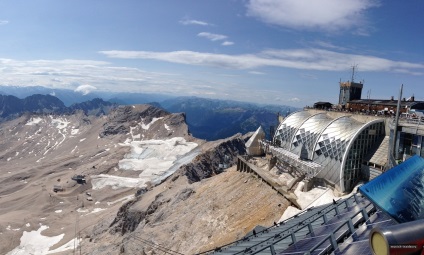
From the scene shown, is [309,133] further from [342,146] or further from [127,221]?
[127,221]

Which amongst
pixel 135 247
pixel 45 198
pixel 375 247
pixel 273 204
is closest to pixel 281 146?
pixel 273 204

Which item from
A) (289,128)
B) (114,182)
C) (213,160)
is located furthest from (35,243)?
(289,128)

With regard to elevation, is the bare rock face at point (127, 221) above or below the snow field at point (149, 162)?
above

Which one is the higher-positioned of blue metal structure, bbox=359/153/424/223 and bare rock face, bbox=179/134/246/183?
blue metal structure, bbox=359/153/424/223

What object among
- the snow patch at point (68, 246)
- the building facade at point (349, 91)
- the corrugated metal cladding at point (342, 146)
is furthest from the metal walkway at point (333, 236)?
the snow patch at point (68, 246)

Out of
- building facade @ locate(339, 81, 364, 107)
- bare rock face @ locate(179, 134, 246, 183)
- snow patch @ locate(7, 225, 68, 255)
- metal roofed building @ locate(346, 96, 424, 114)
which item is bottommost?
snow patch @ locate(7, 225, 68, 255)

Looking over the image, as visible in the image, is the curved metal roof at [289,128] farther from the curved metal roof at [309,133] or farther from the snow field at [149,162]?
the snow field at [149,162]

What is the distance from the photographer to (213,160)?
138250 millimetres

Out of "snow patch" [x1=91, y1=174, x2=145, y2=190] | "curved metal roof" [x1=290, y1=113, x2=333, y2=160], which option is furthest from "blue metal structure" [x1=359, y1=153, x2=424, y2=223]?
"snow patch" [x1=91, y1=174, x2=145, y2=190]

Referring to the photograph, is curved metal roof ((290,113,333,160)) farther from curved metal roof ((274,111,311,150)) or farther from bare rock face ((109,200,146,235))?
bare rock face ((109,200,146,235))

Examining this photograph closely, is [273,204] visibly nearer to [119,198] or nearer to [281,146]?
[281,146]

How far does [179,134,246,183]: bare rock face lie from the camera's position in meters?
117

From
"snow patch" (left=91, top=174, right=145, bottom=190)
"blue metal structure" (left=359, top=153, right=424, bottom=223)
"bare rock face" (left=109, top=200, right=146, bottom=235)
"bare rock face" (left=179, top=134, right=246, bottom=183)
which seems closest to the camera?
"blue metal structure" (left=359, top=153, right=424, bottom=223)

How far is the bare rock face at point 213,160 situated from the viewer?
383 feet
